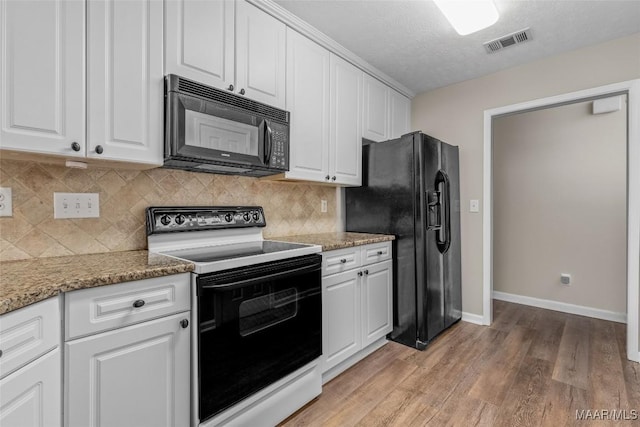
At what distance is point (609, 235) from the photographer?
3264 millimetres

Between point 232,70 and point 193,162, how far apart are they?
59 cm

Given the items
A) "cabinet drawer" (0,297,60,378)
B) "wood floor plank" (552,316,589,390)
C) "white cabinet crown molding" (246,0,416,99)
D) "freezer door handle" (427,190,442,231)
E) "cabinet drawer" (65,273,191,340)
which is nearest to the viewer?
"cabinet drawer" (0,297,60,378)

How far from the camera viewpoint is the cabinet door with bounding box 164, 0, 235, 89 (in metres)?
1.58

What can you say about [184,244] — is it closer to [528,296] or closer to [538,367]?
[538,367]

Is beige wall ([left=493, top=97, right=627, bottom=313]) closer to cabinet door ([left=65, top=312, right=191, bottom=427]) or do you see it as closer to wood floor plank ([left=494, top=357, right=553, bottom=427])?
wood floor plank ([left=494, top=357, right=553, bottom=427])

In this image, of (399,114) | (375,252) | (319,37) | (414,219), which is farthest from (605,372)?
(319,37)

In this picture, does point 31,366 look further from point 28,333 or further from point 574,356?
point 574,356

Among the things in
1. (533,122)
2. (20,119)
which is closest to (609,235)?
(533,122)

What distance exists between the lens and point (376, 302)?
2.47 meters

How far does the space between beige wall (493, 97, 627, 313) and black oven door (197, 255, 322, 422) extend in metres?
3.10

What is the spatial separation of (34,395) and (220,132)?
1282 mm

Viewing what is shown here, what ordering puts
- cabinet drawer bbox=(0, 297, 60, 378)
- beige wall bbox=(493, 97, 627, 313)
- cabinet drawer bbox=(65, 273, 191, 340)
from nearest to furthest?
1. cabinet drawer bbox=(0, 297, 60, 378)
2. cabinet drawer bbox=(65, 273, 191, 340)
3. beige wall bbox=(493, 97, 627, 313)

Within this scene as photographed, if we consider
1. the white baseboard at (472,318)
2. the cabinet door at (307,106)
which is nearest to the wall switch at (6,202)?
the cabinet door at (307,106)

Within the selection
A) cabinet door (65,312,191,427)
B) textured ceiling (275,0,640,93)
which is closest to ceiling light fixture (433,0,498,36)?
textured ceiling (275,0,640,93)
